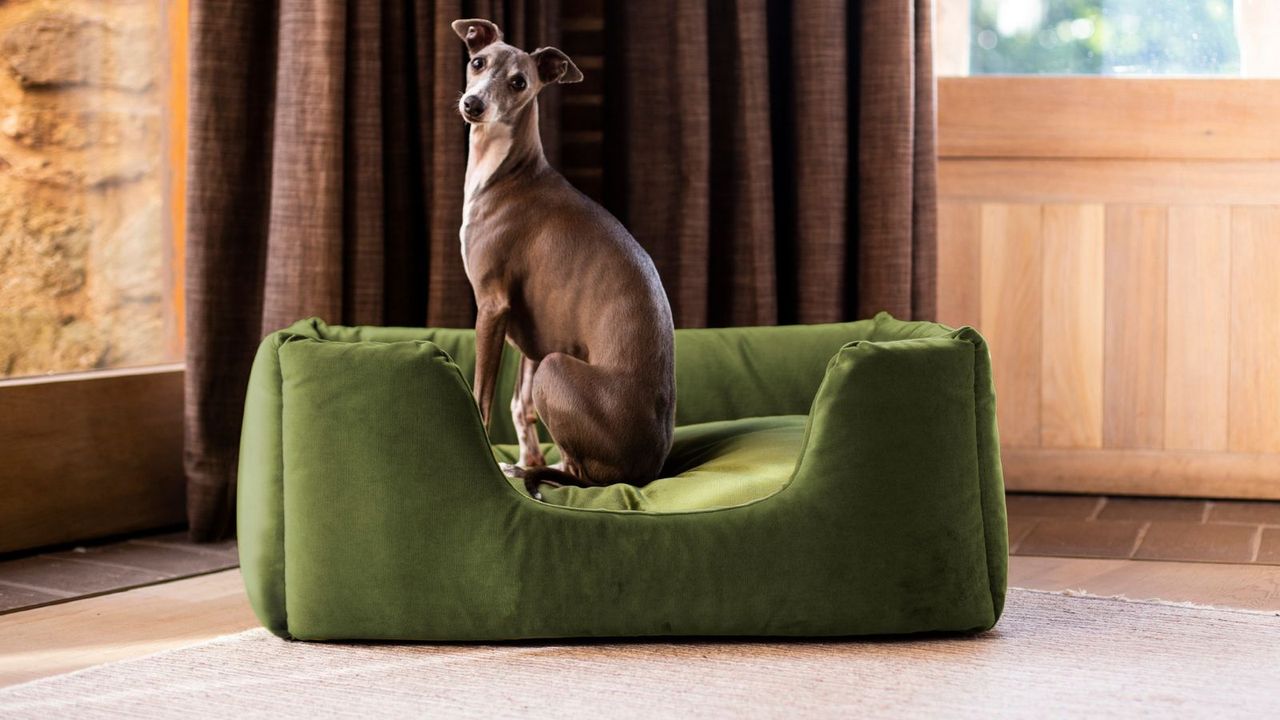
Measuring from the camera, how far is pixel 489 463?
1930 millimetres

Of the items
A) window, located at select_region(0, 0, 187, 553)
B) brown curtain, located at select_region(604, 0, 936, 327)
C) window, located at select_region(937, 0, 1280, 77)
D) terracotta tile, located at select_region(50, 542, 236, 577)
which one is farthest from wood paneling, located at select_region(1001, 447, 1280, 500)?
window, located at select_region(0, 0, 187, 553)

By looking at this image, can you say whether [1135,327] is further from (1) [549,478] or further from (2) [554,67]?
(1) [549,478]

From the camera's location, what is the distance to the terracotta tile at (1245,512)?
3.12 m

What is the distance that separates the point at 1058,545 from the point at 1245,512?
27.1 inches

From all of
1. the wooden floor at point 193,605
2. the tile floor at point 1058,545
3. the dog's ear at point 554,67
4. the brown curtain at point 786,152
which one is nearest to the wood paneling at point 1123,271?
the tile floor at point 1058,545

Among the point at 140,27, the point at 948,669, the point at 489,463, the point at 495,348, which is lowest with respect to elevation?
the point at 948,669

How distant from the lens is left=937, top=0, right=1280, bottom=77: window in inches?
133

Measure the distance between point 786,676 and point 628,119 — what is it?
1.81 meters

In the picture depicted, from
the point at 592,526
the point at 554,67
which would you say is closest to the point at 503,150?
the point at 554,67

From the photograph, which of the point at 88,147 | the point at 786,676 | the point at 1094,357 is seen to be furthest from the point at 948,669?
the point at 88,147

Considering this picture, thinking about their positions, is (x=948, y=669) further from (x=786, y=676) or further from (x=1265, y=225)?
(x=1265, y=225)

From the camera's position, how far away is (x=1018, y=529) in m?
3.02

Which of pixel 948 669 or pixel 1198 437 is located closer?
pixel 948 669

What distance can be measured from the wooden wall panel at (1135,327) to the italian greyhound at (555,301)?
1.65m
